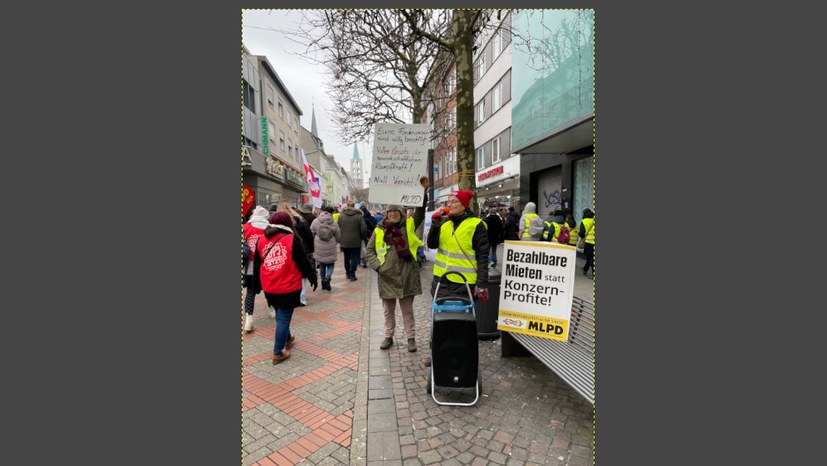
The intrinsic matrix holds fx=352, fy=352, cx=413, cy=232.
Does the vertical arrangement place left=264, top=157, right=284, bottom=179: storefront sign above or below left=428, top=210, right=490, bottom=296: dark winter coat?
above

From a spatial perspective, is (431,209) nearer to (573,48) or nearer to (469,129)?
(573,48)

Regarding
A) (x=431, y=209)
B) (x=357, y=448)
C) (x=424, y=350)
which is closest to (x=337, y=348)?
(x=424, y=350)

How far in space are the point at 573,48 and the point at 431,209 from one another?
6.12 metres

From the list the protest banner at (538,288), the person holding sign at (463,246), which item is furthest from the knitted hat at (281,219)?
the protest banner at (538,288)

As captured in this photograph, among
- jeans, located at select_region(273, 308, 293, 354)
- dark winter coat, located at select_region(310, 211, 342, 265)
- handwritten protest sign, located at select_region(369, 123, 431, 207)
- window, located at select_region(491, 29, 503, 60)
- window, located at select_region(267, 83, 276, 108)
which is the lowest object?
jeans, located at select_region(273, 308, 293, 354)

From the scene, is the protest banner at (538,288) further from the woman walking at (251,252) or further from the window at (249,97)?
the window at (249,97)

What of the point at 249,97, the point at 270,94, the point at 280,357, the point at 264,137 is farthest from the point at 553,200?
the point at 270,94

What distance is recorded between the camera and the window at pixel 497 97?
20.7 m

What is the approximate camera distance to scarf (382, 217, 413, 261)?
418 centimetres

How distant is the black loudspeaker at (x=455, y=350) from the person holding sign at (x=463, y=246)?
1.55ft

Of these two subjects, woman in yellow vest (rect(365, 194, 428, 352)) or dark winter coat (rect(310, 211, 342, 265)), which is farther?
dark winter coat (rect(310, 211, 342, 265))

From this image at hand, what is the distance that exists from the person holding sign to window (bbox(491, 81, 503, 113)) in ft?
63.3

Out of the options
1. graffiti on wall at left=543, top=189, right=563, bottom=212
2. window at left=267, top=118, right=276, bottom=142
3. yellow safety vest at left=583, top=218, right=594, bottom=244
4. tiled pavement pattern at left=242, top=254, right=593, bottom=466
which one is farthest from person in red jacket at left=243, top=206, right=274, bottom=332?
window at left=267, top=118, right=276, bottom=142

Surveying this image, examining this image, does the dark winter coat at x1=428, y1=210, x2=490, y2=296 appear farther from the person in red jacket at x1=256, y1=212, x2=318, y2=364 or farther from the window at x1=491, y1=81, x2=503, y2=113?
the window at x1=491, y1=81, x2=503, y2=113
